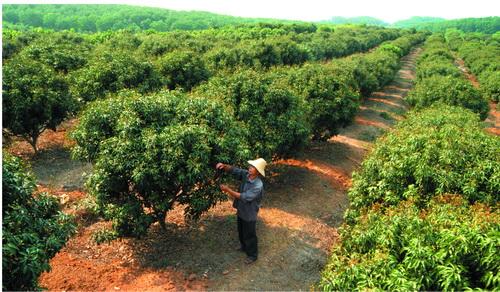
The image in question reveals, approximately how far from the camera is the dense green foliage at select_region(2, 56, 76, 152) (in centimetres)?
1514

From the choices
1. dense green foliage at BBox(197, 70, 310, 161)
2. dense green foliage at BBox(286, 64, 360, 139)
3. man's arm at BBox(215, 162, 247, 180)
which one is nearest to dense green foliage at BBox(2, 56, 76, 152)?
dense green foliage at BBox(197, 70, 310, 161)

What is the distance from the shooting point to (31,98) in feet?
51.2

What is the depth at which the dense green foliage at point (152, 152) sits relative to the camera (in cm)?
952

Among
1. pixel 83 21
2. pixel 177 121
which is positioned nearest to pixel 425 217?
pixel 177 121

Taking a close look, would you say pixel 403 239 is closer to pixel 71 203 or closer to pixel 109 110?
pixel 109 110

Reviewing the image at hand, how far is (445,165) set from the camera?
370 inches

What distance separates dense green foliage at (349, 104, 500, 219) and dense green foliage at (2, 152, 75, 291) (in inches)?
292

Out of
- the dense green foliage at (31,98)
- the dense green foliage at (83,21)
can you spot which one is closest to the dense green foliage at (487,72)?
the dense green foliage at (31,98)

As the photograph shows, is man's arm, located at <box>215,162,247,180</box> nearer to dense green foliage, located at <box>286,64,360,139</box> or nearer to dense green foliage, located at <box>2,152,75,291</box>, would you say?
dense green foliage, located at <box>2,152,75,291</box>

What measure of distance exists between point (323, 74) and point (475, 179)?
37.4ft

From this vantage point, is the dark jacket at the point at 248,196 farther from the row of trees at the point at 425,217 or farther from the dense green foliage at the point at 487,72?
the dense green foliage at the point at 487,72

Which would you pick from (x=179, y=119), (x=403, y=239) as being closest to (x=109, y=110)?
(x=179, y=119)

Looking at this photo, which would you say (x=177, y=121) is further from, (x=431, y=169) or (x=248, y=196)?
(x=431, y=169)

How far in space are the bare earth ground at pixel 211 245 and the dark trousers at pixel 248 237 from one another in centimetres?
32
